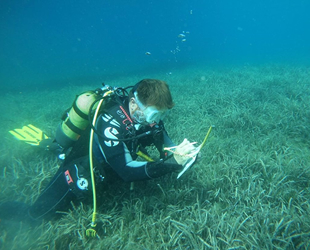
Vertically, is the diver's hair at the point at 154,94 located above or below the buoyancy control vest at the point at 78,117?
above

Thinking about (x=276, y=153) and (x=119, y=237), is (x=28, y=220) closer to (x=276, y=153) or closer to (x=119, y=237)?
(x=119, y=237)

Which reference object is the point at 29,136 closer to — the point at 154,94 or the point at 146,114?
the point at 146,114

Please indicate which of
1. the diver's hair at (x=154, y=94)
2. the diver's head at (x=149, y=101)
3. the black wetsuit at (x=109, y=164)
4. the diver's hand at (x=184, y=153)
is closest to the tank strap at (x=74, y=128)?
the black wetsuit at (x=109, y=164)

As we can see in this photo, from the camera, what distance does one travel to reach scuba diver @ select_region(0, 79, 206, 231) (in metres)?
2.11

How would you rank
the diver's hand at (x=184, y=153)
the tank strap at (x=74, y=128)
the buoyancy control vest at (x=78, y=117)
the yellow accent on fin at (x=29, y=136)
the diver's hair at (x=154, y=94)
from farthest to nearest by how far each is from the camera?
1. the yellow accent on fin at (x=29, y=136)
2. the tank strap at (x=74, y=128)
3. the buoyancy control vest at (x=78, y=117)
4. the diver's hair at (x=154, y=94)
5. the diver's hand at (x=184, y=153)

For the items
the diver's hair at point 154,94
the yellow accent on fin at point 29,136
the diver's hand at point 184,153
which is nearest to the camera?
the diver's hand at point 184,153

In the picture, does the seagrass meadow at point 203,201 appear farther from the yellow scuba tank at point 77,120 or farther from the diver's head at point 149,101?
the diver's head at point 149,101

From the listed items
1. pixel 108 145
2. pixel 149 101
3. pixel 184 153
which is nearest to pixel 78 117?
pixel 108 145

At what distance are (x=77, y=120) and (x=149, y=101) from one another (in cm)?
133

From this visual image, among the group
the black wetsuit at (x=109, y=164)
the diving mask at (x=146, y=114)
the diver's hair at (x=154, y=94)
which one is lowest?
the black wetsuit at (x=109, y=164)

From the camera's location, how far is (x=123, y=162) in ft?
7.00

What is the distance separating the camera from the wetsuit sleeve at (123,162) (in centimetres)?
209

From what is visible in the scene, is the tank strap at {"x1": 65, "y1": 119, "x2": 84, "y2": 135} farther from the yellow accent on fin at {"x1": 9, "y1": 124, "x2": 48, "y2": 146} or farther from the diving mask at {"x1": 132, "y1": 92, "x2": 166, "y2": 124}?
the yellow accent on fin at {"x1": 9, "y1": 124, "x2": 48, "y2": 146}

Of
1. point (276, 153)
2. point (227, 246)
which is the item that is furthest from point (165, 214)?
point (276, 153)
